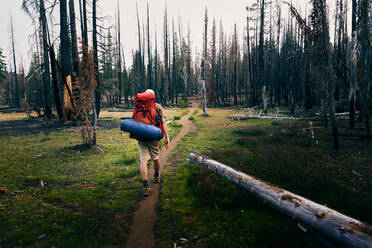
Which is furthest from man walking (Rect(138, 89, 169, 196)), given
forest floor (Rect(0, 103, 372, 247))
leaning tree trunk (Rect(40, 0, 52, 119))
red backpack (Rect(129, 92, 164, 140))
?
leaning tree trunk (Rect(40, 0, 52, 119))

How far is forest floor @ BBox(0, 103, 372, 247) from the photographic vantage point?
10.6ft

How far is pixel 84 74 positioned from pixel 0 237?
604 cm

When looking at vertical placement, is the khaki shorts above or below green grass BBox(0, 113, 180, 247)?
above

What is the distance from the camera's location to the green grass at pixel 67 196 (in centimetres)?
323

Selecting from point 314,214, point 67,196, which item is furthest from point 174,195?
point 314,214

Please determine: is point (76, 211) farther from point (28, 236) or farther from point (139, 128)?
point (139, 128)

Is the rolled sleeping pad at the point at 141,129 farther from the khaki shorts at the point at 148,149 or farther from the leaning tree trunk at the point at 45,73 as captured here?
the leaning tree trunk at the point at 45,73

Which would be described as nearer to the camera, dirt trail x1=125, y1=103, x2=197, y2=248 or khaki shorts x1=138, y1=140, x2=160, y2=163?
dirt trail x1=125, y1=103, x2=197, y2=248

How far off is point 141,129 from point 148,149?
2.06 feet

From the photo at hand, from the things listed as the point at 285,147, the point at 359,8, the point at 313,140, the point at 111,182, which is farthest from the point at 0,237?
the point at 359,8

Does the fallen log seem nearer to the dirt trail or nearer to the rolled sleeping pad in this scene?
the dirt trail

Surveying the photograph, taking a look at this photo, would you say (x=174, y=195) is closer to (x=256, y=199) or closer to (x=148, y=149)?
(x=148, y=149)

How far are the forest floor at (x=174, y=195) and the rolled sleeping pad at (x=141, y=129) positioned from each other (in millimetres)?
1459

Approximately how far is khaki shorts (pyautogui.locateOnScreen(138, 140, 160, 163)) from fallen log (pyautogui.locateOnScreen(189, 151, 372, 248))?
199 cm
